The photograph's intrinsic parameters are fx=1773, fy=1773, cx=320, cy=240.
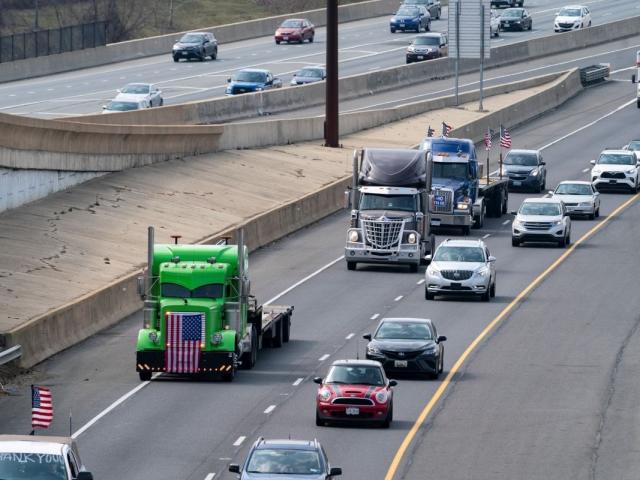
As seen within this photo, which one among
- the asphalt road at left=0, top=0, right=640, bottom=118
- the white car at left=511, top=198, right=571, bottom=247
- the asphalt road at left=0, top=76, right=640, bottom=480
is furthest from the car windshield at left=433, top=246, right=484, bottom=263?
the asphalt road at left=0, top=0, right=640, bottom=118

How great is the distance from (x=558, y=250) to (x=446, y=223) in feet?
14.0

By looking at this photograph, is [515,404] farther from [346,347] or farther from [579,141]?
[579,141]

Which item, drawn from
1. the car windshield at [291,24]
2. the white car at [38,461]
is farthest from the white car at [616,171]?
the white car at [38,461]

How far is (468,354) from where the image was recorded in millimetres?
42094

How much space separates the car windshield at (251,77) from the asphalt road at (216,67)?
1.66 meters

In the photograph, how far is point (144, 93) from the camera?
8225cm

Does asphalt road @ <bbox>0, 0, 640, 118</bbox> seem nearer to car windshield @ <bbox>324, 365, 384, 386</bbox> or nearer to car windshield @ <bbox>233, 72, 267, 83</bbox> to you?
car windshield @ <bbox>233, 72, 267, 83</bbox>

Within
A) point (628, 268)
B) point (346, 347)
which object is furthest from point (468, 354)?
point (628, 268)

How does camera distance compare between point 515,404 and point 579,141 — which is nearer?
point 515,404

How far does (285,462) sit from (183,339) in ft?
41.7

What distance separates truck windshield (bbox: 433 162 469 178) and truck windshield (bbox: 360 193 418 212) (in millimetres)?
8187

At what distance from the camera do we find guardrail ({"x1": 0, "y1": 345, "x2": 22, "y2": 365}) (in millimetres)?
38062

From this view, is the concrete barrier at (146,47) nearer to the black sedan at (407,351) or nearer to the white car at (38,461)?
the black sedan at (407,351)

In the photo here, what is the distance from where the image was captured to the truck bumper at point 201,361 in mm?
38031
